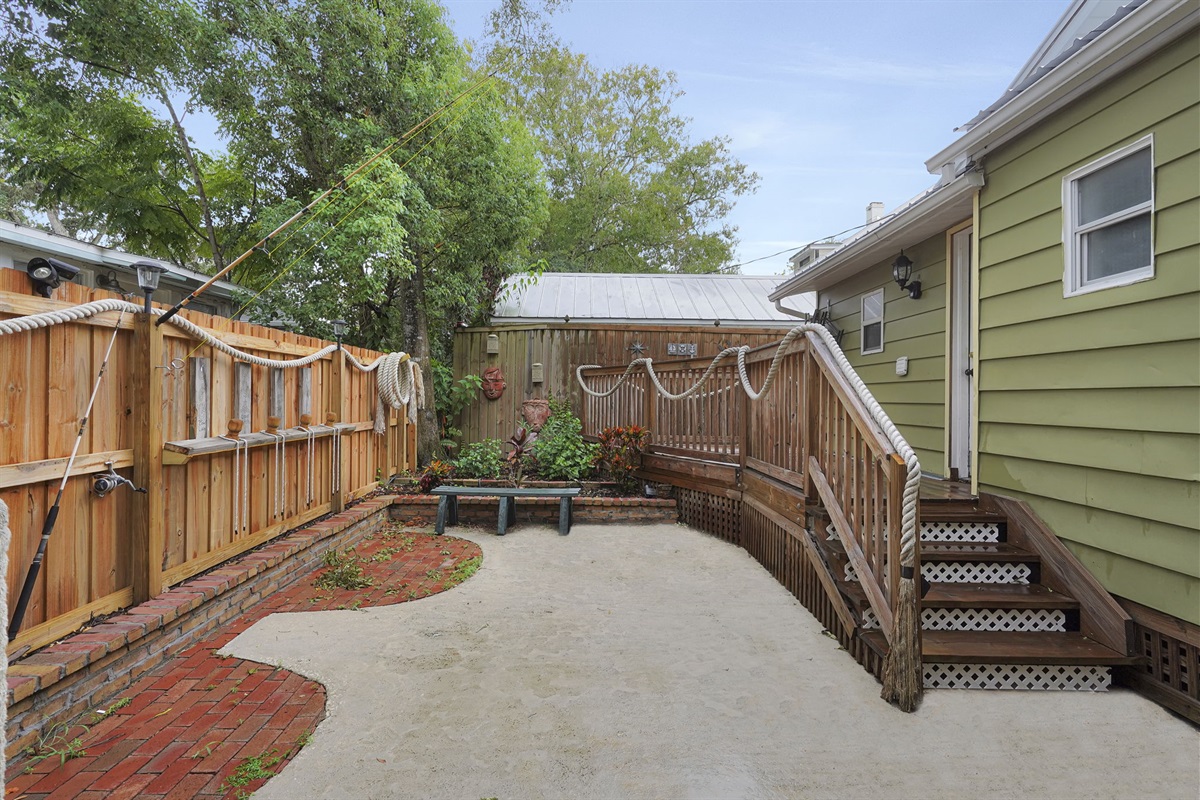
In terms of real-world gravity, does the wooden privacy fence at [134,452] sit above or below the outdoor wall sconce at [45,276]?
below

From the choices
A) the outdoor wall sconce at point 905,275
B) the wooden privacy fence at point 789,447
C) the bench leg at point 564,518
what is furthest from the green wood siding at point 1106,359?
the bench leg at point 564,518

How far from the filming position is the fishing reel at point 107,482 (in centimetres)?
240

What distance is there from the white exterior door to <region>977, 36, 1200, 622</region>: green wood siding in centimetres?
108

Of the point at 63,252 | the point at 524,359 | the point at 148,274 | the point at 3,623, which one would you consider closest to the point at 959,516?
the point at 3,623

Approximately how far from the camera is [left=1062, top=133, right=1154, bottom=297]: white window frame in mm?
2600

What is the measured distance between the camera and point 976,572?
3109mm

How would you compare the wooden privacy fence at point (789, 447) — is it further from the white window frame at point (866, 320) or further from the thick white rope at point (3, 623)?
the thick white rope at point (3, 623)

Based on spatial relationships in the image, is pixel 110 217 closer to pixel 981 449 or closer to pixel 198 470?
pixel 198 470

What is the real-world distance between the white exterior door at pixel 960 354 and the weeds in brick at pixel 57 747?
5511mm

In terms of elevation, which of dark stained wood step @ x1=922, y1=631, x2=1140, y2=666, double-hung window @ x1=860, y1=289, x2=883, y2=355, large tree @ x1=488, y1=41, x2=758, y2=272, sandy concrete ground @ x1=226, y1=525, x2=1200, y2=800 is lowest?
sandy concrete ground @ x1=226, y1=525, x2=1200, y2=800

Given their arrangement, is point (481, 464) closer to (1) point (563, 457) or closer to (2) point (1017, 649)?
(1) point (563, 457)

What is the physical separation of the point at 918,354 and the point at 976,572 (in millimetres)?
2806

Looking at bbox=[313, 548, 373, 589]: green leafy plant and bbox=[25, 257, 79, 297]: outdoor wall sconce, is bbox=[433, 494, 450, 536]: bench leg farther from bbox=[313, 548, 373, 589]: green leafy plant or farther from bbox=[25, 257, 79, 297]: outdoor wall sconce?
bbox=[25, 257, 79, 297]: outdoor wall sconce

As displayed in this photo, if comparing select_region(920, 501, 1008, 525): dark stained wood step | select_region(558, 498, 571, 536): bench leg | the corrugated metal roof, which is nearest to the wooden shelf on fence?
select_region(558, 498, 571, 536): bench leg
